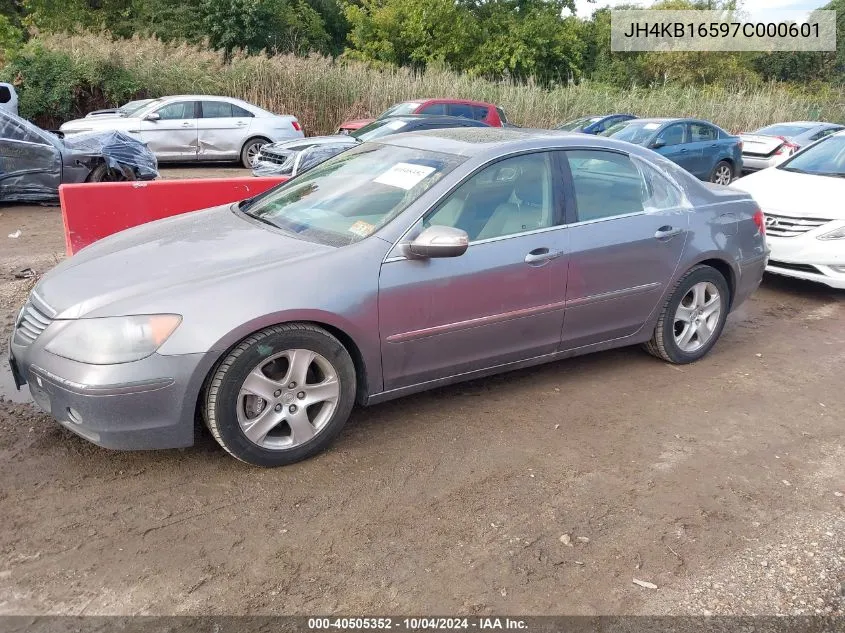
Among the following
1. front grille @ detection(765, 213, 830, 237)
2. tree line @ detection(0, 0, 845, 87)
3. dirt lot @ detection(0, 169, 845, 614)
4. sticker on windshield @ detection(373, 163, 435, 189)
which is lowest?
dirt lot @ detection(0, 169, 845, 614)

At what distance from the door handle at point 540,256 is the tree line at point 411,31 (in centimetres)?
2765

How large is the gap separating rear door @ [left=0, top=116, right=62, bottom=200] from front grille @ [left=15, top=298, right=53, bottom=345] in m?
7.68

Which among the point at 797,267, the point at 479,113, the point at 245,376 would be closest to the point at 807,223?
the point at 797,267

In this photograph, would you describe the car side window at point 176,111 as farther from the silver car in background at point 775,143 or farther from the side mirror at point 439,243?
the side mirror at point 439,243

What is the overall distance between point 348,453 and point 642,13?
4802 cm

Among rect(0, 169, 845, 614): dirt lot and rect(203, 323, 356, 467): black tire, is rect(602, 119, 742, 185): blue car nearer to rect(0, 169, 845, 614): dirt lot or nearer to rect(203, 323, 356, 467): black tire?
rect(0, 169, 845, 614): dirt lot

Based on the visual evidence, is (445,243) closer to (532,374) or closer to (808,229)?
(532,374)

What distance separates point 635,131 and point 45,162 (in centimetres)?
1034

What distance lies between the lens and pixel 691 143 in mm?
15117

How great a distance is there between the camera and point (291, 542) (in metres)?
3.14

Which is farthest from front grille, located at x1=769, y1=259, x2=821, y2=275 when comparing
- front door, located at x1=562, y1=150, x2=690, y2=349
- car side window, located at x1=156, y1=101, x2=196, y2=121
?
car side window, located at x1=156, y1=101, x2=196, y2=121

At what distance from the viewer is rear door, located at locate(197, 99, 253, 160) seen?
52.5 feet

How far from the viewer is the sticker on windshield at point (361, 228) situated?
13.0 ft

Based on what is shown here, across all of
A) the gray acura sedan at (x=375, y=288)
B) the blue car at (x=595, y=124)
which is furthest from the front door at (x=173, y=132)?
the gray acura sedan at (x=375, y=288)
